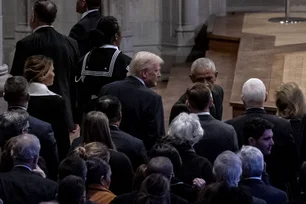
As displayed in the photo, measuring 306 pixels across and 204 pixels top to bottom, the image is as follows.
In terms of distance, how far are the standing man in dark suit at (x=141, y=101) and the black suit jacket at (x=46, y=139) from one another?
26.3 inches

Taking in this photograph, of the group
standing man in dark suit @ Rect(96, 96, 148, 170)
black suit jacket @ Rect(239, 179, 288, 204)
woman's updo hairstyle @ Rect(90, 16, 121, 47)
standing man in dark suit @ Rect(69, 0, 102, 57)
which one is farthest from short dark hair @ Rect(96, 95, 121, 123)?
standing man in dark suit @ Rect(69, 0, 102, 57)

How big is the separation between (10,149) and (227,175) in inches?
44.3

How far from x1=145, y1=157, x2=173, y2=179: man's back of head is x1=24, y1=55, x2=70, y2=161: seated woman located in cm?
159

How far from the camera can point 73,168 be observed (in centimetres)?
498

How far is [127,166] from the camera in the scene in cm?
556

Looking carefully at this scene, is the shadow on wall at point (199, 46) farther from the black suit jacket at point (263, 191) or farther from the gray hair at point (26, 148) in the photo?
the gray hair at point (26, 148)

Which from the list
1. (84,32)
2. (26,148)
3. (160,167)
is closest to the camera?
(160,167)

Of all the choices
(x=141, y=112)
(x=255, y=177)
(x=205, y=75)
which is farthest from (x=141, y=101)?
(x=255, y=177)

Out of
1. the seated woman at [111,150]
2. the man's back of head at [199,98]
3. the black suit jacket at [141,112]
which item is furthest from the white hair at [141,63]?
the seated woman at [111,150]

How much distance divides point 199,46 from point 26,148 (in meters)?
6.88

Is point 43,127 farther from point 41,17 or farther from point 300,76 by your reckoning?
point 300,76

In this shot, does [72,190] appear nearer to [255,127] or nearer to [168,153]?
[168,153]

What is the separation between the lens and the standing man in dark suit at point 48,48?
7254 millimetres

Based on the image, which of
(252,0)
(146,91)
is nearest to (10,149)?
(146,91)
